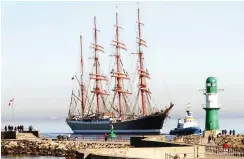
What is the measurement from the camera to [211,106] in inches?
2127

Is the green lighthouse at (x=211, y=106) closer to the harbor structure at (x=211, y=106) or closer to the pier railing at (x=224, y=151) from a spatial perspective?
the harbor structure at (x=211, y=106)

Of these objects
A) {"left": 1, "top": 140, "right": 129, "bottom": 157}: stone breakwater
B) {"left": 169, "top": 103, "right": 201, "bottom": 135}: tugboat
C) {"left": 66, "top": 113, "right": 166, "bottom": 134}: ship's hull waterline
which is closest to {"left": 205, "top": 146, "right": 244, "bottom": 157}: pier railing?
{"left": 1, "top": 140, "right": 129, "bottom": 157}: stone breakwater

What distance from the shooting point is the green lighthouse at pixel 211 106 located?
177 feet

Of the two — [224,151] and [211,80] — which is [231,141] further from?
[224,151]

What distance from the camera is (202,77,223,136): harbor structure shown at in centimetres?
5403

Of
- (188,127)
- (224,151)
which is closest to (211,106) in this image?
(224,151)

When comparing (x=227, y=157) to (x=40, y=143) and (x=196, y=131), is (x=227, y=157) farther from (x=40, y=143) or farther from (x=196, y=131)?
(x=196, y=131)

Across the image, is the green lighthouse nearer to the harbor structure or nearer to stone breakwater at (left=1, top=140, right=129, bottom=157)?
the harbor structure

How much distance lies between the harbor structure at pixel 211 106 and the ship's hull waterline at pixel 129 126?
67.2 metres

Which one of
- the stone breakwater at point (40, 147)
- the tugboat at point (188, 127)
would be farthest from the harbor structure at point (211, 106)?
the tugboat at point (188, 127)

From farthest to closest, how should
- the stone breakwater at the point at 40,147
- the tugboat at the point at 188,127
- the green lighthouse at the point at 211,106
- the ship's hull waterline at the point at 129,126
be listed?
the ship's hull waterline at the point at 129,126, the tugboat at the point at 188,127, the stone breakwater at the point at 40,147, the green lighthouse at the point at 211,106

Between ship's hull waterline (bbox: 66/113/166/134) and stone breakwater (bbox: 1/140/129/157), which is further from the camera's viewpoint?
ship's hull waterline (bbox: 66/113/166/134)

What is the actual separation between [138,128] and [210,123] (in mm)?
72663

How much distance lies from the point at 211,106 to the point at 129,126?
7409 centimetres
